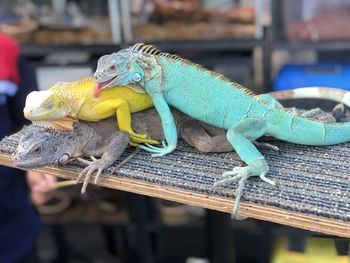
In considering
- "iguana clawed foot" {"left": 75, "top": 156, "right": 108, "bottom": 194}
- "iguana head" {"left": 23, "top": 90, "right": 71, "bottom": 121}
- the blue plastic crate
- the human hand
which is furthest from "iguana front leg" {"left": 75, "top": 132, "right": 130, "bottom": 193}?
the blue plastic crate

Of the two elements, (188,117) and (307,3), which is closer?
(188,117)

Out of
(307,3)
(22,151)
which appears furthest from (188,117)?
(307,3)

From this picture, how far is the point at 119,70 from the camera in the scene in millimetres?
1014

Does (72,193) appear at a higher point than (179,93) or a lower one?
lower

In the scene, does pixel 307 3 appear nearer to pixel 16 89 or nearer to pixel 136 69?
pixel 16 89

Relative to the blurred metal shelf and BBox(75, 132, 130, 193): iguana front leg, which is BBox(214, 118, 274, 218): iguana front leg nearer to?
BBox(75, 132, 130, 193): iguana front leg

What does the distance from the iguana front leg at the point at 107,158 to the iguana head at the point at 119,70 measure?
10 cm

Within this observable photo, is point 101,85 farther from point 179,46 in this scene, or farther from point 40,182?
point 179,46

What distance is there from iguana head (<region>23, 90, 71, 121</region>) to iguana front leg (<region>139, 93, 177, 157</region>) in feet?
0.56

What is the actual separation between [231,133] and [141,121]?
19 cm

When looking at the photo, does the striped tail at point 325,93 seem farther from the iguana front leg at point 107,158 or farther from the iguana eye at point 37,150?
the iguana eye at point 37,150

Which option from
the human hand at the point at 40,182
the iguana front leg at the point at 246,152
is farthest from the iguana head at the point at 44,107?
the human hand at the point at 40,182

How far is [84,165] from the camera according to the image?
107 cm

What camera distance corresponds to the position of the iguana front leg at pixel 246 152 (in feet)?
3.19
